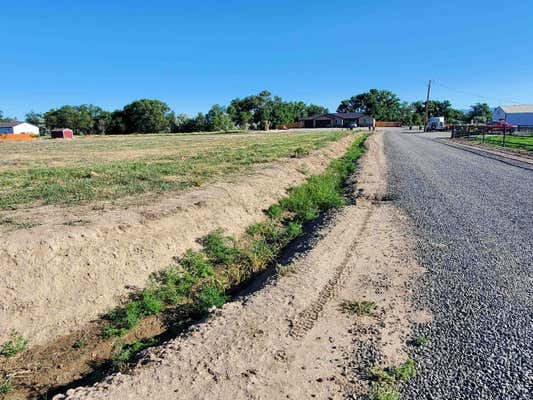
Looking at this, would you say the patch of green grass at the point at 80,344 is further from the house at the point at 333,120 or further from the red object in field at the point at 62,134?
the house at the point at 333,120

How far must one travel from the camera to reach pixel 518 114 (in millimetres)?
78125

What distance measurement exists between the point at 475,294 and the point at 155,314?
394cm

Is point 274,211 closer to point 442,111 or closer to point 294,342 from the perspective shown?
point 294,342

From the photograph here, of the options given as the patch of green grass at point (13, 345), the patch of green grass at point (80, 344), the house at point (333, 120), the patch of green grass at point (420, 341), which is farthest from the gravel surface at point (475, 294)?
the house at point (333, 120)

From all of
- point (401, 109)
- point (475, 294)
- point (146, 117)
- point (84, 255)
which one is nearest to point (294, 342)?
point (475, 294)

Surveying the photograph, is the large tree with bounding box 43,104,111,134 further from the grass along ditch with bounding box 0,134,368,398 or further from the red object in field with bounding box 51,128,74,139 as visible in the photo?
the grass along ditch with bounding box 0,134,368,398

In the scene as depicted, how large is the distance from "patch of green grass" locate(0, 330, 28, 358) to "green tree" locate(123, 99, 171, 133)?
299 ft

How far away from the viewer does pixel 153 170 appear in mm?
12516

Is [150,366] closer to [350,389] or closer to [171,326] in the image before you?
[171,326]

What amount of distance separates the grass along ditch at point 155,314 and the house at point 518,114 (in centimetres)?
8757

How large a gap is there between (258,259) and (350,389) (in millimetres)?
3524

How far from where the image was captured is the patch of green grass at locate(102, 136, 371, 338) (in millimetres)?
4688

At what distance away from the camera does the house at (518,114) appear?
A: 250ft

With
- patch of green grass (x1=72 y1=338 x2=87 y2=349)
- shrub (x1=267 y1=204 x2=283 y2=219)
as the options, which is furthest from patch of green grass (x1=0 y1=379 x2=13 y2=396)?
shrub (x1=267 y1=204 x2=283 y2=219)
